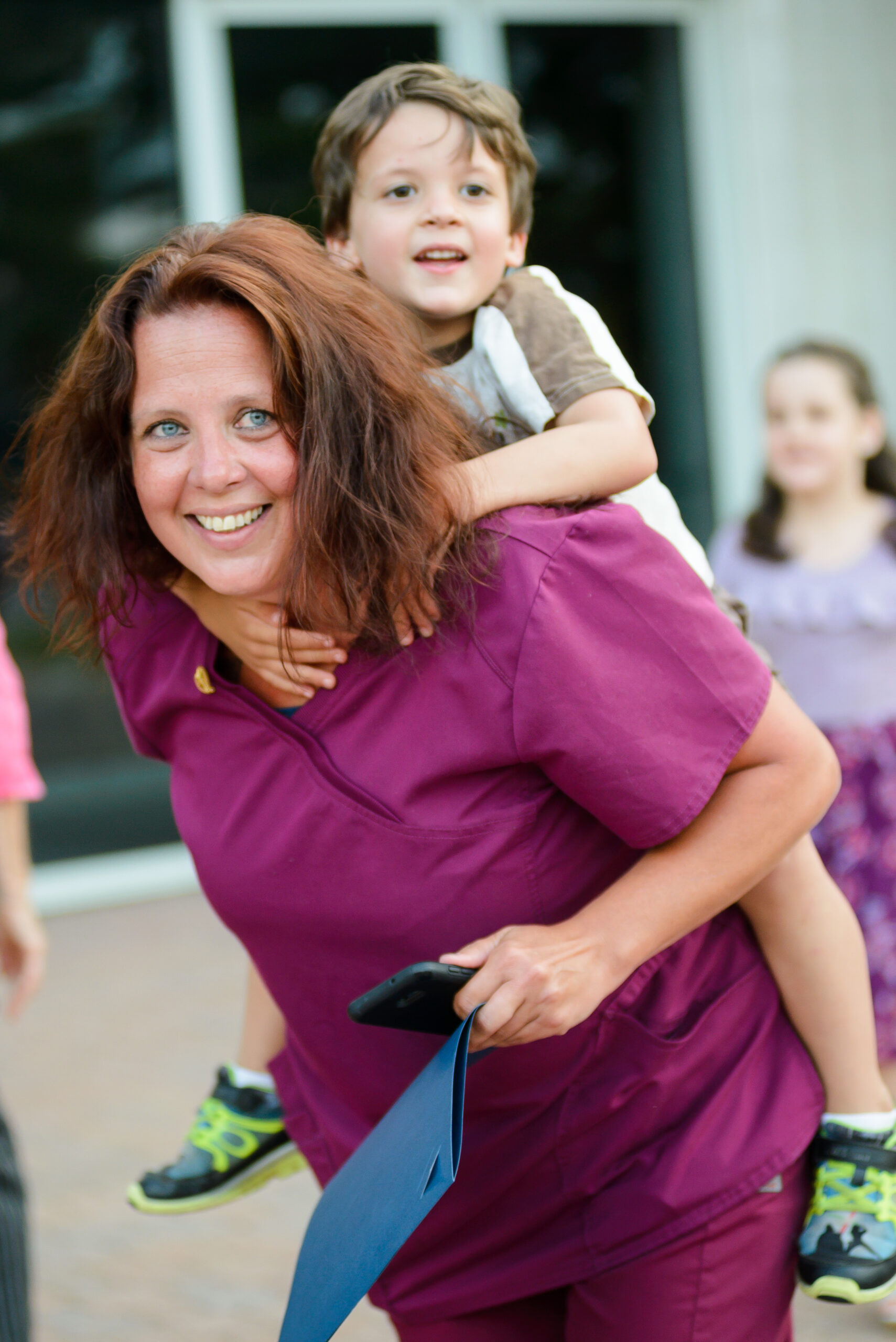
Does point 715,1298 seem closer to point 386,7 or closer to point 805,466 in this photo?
point 805,466

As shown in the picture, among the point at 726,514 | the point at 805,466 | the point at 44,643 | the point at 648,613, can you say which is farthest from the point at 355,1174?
the point at 726,514

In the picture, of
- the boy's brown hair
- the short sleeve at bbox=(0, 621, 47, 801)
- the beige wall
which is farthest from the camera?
the beige wall

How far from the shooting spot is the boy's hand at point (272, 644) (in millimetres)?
1438

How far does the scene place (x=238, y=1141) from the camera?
1.96m

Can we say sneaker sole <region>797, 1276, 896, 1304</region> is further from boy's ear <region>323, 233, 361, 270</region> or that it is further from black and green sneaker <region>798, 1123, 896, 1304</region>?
boy's ear <region>323, 233, 361, 270</region>

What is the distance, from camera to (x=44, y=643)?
5.77 metres

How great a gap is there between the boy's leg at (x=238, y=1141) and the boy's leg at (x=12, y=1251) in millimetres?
154

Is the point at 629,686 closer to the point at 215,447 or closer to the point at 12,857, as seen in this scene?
the point at 215,447

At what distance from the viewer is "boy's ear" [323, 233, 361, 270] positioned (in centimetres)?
184

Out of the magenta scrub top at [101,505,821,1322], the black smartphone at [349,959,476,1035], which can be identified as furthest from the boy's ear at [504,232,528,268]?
the black smartphone at [349,959,476,1035]

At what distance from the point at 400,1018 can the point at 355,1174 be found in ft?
0.63

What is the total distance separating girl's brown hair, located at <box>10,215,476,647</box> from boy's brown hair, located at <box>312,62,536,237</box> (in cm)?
37

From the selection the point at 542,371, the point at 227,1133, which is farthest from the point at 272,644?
the point at 227,1133

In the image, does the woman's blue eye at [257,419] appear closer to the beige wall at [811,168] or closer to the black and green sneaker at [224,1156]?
the black and green sneaker at [224,1156]
